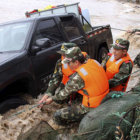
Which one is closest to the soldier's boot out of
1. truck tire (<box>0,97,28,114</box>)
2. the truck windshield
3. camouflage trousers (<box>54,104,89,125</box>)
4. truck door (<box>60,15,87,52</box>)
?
camouflage trousers (<box>54,104,89,125</box>)

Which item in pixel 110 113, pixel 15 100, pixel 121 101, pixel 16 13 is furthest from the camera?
pixel 16 13

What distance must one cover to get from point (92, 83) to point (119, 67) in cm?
95

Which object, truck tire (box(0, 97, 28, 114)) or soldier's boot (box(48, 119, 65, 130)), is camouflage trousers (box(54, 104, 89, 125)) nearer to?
soldier's boot (box(48, 119, 65, 130))

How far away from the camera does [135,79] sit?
5223mm

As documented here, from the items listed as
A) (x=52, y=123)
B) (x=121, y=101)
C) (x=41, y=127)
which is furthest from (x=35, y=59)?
(x=121, y=101)

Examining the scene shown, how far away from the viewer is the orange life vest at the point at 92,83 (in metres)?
2.47

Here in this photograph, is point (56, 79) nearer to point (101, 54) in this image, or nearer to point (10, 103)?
point (10, 103)

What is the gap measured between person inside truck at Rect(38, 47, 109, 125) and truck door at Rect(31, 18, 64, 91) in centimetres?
67

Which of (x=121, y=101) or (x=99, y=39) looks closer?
(x=121, y=101)

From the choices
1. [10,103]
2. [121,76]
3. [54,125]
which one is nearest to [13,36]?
[10,103]

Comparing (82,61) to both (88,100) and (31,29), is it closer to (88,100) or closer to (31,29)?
(88,100)

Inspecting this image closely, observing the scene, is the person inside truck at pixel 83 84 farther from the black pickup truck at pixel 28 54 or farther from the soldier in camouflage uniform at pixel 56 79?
the black pickup truck at pixel 28 54

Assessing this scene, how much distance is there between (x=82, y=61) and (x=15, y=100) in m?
1.15

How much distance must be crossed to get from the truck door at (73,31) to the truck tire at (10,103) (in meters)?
1.76
